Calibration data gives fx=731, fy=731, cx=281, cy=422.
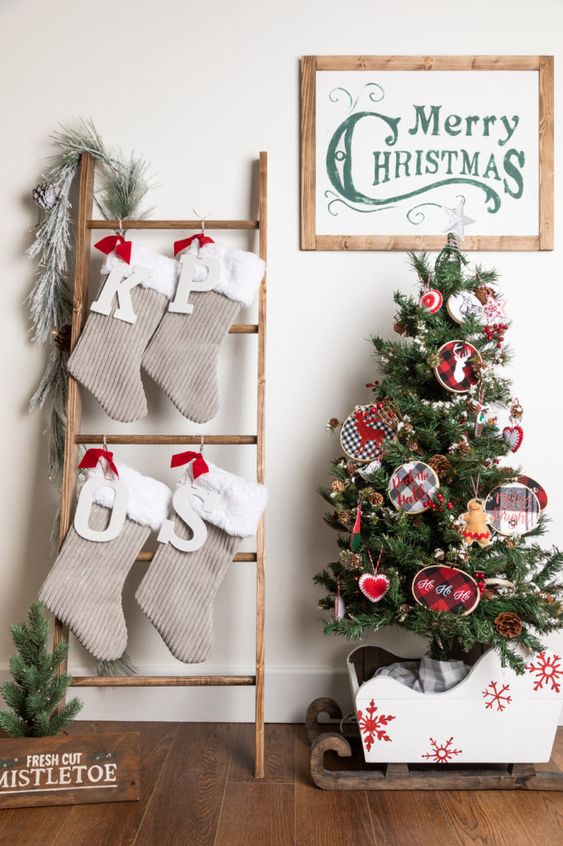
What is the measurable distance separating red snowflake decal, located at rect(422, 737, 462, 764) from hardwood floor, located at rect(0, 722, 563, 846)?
8cm

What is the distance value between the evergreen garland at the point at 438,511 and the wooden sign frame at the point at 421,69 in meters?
0.28

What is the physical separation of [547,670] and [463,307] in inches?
34.9

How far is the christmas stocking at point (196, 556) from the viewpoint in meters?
1.85

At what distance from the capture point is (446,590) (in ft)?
5.52

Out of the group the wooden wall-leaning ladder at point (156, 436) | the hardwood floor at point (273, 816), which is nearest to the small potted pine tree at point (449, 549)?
the hardwood floor at point (273, 816)

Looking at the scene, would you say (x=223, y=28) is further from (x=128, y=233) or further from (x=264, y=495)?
(x=264, y=495)

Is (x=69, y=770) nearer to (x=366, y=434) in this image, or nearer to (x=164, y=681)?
(x=164, y=681)

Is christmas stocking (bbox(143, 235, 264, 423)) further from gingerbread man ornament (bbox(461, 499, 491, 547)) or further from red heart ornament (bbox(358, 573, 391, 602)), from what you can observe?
gingerbread man ornament (bbox(461, 499, 491, 547))

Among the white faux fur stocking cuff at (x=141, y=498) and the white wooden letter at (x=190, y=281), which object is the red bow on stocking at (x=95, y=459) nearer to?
the white faux fur stocking cuff at (x=141, y=498)

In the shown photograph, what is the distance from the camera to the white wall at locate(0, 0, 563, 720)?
213 cm

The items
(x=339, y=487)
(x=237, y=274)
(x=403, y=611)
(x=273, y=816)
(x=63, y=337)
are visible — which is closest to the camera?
(x=273, y=816)

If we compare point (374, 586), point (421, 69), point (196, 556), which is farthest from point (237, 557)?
point (421, 69)

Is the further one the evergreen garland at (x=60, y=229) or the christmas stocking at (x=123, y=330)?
the evergreen garland at (x=60, y=229)

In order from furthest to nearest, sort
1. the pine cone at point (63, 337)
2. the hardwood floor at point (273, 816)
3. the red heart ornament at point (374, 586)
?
the pine cone at point (63, 337)
the red heart ornament at point (374, 586)
the hardwood floor at point (273, 816)
